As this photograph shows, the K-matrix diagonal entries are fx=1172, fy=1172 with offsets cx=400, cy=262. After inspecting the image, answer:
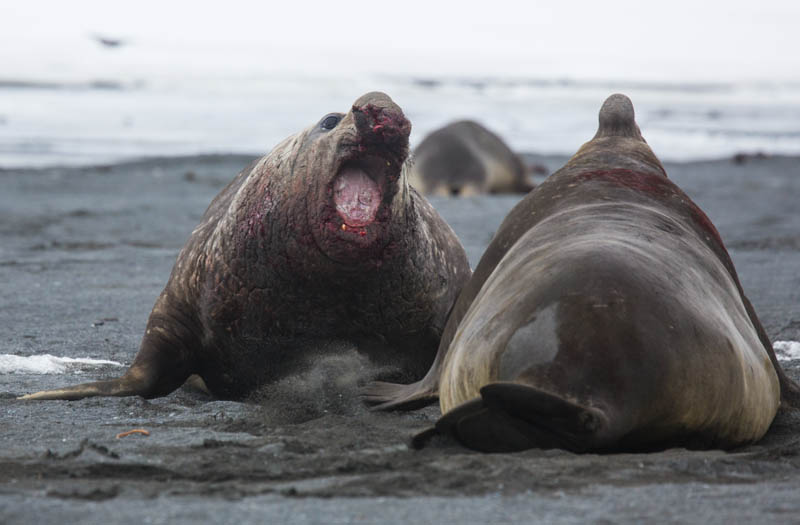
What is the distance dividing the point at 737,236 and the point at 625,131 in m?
5.66

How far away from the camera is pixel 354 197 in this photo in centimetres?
425

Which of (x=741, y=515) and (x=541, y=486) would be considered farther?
(x=541, y=486)

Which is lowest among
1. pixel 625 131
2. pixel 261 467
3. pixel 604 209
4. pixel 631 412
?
pixel 261 467

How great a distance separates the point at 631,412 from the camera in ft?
10.0

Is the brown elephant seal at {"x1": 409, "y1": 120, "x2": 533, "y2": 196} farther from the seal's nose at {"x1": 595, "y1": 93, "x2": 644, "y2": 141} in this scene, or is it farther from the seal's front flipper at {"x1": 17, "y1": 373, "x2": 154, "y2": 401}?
the seal's front flipper at {"x1": 17, "y1": 373, "x2": 154, "y2": 401}

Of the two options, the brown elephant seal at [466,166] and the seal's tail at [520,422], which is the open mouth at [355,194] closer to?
the seal's tail at [520,422]

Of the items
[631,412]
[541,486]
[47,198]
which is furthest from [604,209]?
[47,198]

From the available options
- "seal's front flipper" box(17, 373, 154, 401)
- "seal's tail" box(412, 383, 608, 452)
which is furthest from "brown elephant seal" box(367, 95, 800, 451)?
"seal's front flipper" box(17, 373, 154, 401)

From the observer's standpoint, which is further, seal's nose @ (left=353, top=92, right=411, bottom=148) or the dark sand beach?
seal's nose @ (left=353, top=92, right=411, bottom=148)

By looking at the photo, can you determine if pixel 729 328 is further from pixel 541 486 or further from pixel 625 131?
pixel 625 131

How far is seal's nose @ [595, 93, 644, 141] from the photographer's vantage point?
4832mm

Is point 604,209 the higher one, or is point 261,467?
point 604,209

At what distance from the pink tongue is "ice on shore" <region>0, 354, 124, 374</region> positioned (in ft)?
5.53

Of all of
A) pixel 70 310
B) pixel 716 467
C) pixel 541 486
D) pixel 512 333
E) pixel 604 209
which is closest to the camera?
pixel 541 486
